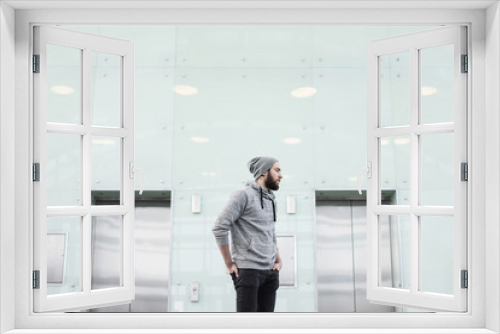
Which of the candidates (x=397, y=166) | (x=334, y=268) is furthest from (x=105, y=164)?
(x=397, y=166)

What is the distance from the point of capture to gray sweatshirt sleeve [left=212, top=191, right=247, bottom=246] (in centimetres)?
353

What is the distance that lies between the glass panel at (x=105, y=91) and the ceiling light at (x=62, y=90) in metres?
0.17

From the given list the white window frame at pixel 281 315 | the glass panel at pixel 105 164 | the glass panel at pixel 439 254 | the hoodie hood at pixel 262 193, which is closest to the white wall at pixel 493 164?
the white window frame at pixel 281 315

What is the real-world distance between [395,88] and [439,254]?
1.39m

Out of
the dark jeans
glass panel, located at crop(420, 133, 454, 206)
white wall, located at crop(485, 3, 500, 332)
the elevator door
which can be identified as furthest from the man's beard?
white wall, located at crop(485, 3, 500, 332)

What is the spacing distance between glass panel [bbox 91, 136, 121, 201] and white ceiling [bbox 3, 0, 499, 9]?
2.84 meters

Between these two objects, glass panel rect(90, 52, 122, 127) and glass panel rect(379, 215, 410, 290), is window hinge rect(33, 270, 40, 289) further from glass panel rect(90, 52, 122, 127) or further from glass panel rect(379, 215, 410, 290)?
glass panel rect(379, 215, 410, 290)

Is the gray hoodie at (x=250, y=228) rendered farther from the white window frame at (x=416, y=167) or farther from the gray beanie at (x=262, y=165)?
the white window frame at (x=416, y=167)

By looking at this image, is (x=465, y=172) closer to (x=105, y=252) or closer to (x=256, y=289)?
(x=256, y=289)

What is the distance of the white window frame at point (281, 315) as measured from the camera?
2.05 metres

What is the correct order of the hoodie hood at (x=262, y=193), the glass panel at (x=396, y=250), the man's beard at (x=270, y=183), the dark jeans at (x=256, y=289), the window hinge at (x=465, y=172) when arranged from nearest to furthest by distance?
the window hinge at (x=465, y=172) → the dark jeans at (x=256, y=289) → the hoodie hood at (x=262, y=193) → the man's beard at (x=270, y=183) → the glass panel at (x=396, y=250)

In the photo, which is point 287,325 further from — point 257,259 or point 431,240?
point 431,240

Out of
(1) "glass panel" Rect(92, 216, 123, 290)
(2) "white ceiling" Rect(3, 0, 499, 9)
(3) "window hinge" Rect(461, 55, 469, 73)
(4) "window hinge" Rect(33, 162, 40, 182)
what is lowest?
(1) "glass panel" Rect(92, 216, 123, 290)

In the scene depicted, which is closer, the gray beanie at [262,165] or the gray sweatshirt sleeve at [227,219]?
the gray sweatshirt sleeve at [227,219]
